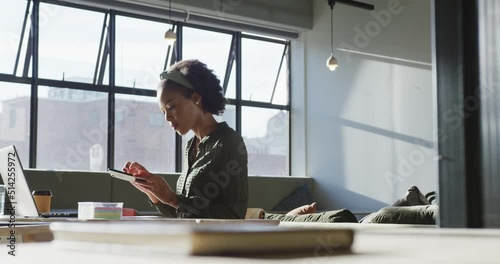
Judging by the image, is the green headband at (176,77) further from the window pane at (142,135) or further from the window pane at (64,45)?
the window pane at (142,135)

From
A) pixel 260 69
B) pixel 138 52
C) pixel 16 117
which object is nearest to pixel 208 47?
pixel 260 69

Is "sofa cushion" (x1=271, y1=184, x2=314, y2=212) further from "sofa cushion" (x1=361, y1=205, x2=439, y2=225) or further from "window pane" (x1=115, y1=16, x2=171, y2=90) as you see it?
"sofa cushion" (x1=361, y1=205, x2=439, y2=225)

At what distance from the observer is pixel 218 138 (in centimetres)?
235

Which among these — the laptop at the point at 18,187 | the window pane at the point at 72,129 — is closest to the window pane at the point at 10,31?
the window pane at the point at 72,129

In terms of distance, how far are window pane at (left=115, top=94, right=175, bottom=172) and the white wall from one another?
2.00 metres

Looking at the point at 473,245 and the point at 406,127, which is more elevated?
the point at 406,127

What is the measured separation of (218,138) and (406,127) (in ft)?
19.9

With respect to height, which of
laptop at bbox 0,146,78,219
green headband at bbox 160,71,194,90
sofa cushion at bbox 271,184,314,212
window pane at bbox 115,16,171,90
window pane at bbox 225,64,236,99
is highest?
window pane at bbox 115,16,171,90

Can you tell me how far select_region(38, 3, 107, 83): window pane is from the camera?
7.47 metres

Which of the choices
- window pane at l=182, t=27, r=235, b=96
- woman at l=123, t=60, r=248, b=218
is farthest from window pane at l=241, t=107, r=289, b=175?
woman at l=123, t=60, r=248, b=218

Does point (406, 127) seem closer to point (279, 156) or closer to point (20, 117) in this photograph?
point (279, 156)

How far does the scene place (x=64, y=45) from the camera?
756 cm

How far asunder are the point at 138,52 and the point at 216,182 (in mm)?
6175

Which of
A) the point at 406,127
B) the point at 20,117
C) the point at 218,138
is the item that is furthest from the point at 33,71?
the point at 218,138
